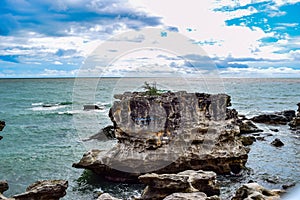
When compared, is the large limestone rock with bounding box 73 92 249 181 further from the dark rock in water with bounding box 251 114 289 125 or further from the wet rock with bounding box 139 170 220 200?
the dark rock in water with bounding box 251 114 289 125

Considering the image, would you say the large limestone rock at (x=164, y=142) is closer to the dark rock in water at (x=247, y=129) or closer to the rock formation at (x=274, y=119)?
the dark rock in water at (x=247, y=129)

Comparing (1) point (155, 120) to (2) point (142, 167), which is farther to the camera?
(1) point (155, 120)

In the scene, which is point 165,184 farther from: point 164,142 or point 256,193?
point 164,142

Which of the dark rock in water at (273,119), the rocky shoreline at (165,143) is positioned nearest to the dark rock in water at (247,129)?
the dark rock in water at (273,119)

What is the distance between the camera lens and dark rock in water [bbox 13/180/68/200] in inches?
634

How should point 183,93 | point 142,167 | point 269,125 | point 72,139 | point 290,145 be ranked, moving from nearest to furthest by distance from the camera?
point 142,167 < point 183,93 < point 290,145 < point 72,139 < point 269,125

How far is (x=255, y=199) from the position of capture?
1461 centimetres

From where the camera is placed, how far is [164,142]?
22906mm

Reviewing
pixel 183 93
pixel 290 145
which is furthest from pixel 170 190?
pixel 290 145

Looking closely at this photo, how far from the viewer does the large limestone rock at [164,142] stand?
22.2 m

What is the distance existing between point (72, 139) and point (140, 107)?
15597 mm

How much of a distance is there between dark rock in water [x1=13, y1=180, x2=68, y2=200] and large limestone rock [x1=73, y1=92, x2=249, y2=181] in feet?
16.6

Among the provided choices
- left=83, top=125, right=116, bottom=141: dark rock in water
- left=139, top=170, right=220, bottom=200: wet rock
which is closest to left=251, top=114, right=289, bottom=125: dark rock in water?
left=83, top=125, right=116, bottom=141: dark rock in water

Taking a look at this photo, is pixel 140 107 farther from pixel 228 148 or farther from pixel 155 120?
pixel 228 148
